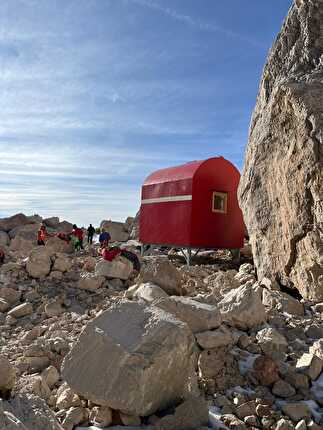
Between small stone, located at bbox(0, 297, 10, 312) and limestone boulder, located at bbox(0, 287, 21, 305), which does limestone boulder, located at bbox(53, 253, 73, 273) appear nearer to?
limestone boulder, located at bbox(0, 287, 21, 305)

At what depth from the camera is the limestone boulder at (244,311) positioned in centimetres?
694

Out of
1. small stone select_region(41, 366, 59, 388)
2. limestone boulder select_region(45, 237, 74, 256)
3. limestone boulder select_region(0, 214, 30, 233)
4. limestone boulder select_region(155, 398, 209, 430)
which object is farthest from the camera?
limestone boulder select_region(0, 214, 30, 233)

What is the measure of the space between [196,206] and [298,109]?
746 cm

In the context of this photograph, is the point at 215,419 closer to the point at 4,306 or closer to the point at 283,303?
the point at 283,303

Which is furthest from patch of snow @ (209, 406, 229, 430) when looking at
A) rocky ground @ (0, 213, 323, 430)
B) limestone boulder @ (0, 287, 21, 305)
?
A: limestone boulder @ (0, 287, 21, 305)

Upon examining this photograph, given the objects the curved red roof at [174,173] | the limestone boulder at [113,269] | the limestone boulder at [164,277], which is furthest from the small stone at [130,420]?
the curved red roof at [174,173]

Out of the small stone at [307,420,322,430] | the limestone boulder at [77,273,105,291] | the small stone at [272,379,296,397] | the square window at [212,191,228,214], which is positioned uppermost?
the square window at [212,191,228,214]

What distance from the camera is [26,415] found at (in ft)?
12.4

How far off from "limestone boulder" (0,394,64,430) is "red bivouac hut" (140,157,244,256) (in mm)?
12058

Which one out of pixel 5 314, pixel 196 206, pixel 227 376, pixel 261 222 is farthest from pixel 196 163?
pixel 227 376

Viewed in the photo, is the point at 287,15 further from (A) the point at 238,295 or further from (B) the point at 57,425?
(B) the point at 57,425

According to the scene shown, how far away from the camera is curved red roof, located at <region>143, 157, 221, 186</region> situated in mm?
16219

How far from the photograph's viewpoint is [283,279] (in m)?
9.73

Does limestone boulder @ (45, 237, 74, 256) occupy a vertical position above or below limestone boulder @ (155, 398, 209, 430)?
above
